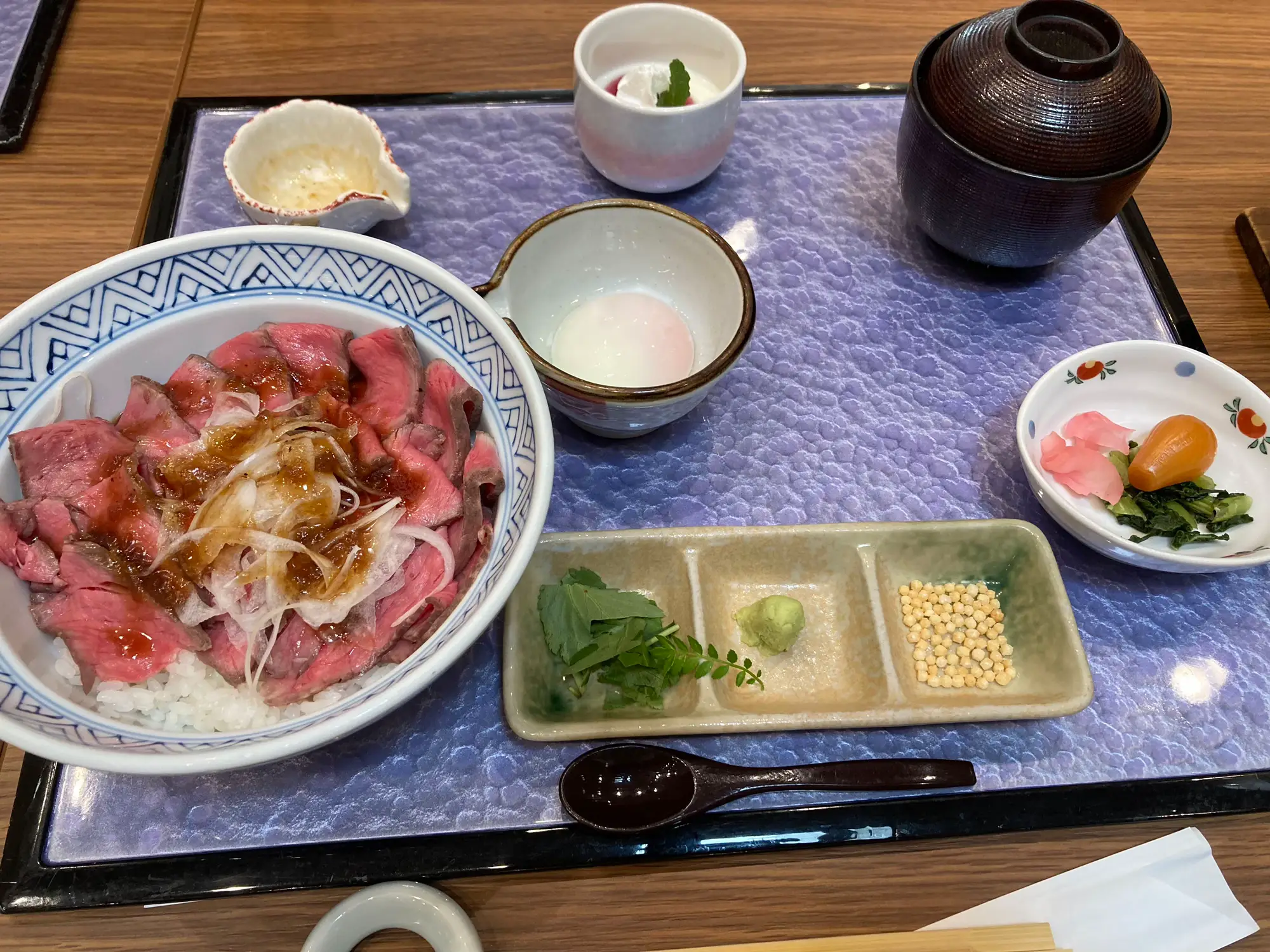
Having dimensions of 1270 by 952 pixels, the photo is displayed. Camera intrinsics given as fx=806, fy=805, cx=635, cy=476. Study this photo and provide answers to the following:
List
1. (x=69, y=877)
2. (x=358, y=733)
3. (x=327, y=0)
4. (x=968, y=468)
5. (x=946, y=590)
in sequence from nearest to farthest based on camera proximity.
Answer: (x=69, y=877) < (x=358, y=733) < (x=946, y=590) < (x=968, y=468) < (x=327, y=0)

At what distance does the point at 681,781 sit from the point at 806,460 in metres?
0.70

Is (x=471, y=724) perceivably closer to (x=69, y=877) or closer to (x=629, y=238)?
(x=69, y=877)

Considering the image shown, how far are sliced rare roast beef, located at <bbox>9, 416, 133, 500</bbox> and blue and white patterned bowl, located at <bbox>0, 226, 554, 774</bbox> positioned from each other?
0.05 m

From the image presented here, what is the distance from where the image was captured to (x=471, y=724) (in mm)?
1338

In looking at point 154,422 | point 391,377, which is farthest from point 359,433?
point 154,422

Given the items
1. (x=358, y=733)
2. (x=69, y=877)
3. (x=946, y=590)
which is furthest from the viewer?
(x=946, y=590)

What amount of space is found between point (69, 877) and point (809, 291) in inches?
68.8

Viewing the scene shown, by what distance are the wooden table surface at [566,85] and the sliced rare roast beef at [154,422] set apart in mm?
563

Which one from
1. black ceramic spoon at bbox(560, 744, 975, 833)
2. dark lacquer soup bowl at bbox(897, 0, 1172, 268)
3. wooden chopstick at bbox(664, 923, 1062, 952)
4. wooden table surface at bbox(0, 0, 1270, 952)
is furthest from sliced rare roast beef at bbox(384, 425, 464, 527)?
dark lacquer soup bowl at bbox(897, 0, 1172, 268)

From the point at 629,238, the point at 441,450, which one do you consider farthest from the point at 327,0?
the point at 441,450

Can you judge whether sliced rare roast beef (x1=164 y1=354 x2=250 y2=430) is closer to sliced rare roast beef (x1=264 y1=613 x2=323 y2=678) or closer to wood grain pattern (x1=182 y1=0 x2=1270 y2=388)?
sliced rare roast beef (x1=264 y1=613 x2=323 y2=678)

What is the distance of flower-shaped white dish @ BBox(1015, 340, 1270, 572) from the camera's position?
58.4 inches

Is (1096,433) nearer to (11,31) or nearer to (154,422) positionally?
(154,422)

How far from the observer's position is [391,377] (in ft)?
4.28
